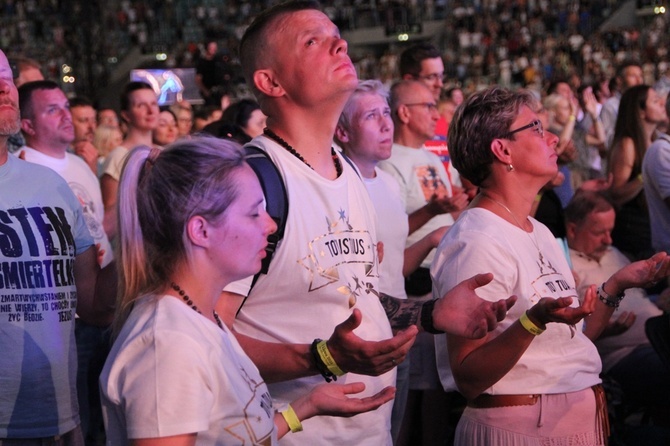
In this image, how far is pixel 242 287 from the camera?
91.2 inches

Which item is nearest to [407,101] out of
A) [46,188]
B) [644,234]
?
[644,234]

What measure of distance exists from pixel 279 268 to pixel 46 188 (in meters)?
0.89

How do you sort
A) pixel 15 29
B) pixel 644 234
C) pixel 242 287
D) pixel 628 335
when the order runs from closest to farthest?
pixel 242 287 → pixel 628 335 → pixel 644 234 → pixel 15 29

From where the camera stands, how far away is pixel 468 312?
7.52ft

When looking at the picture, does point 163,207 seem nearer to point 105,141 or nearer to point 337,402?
point 337,402

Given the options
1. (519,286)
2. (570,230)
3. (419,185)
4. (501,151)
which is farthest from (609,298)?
(570,230)

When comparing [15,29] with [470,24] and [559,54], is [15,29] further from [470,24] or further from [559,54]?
[559,54]

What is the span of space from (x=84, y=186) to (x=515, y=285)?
8.12 feet

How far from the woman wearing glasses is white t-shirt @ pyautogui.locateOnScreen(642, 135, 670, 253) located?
2.05 metres

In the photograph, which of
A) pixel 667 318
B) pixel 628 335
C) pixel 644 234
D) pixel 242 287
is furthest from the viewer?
pixel 644 234

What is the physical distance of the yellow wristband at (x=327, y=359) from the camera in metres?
2.16

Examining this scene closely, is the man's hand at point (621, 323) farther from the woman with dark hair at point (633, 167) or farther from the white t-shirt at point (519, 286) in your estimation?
the white t-shirt at point (519, 286)

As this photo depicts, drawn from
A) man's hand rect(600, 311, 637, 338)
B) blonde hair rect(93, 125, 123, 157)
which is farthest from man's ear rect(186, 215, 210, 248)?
blonde hair rect(93, 125, 123, 157)

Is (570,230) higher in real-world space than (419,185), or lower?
lower
